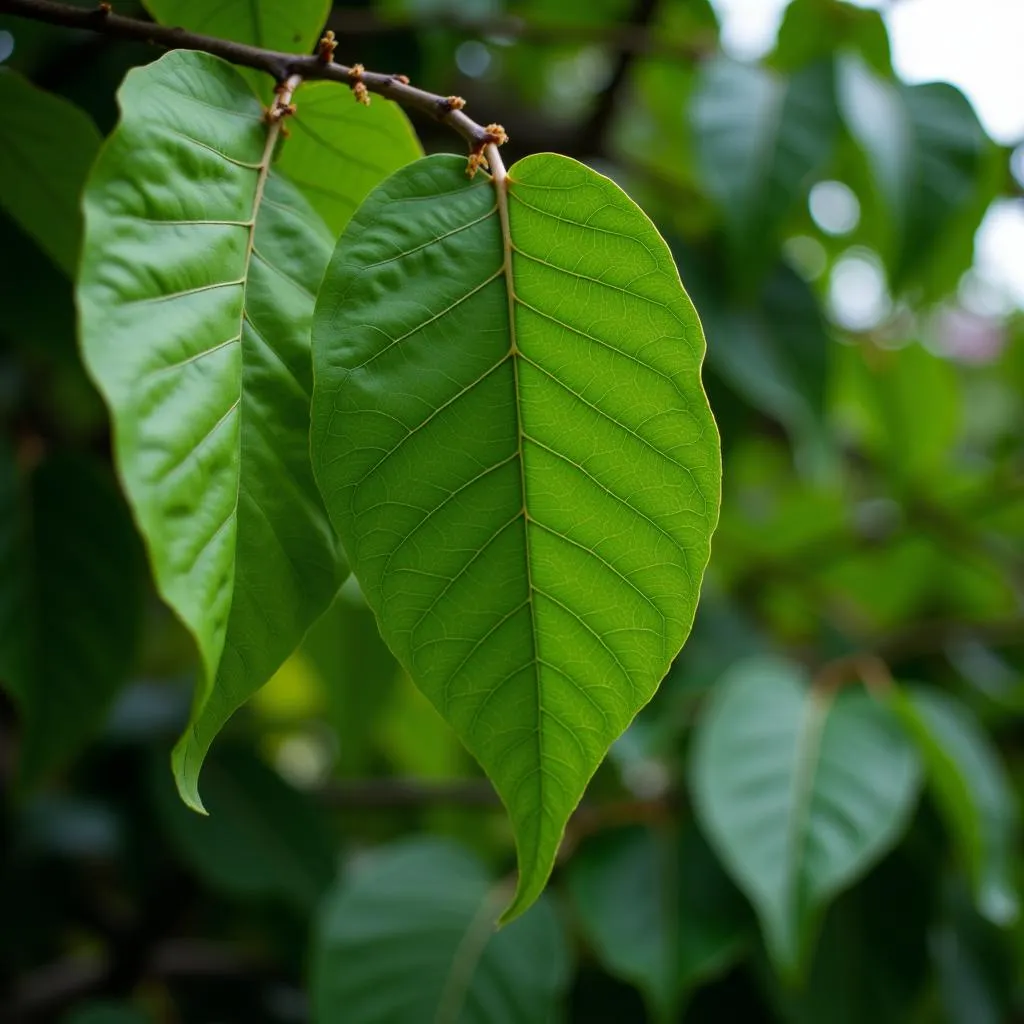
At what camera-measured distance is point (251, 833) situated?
39.5 inches

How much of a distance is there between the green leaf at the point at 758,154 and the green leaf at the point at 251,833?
2.24 feet

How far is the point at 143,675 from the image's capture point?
149 cm

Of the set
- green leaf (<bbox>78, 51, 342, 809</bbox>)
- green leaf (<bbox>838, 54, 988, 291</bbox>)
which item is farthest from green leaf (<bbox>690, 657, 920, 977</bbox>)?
green leaf (<bbox>78, 51, 342, 809</bbox>)

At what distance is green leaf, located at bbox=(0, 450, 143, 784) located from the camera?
0.72 meters

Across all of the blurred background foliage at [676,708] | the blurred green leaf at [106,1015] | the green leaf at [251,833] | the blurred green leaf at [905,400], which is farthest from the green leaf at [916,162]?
the blurred green leaf at [106,1015]

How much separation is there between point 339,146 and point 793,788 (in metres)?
0.59

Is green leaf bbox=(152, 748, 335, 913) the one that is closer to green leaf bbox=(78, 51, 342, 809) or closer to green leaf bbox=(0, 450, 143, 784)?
green leaf bbox=(0, 450, 143, 784)

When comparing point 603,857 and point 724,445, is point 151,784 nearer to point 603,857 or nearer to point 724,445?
point 603,857

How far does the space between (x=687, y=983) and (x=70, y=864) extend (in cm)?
73

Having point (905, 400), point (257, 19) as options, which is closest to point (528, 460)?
point (257, 19)

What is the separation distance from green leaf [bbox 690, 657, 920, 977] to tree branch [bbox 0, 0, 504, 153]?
21.3 inches

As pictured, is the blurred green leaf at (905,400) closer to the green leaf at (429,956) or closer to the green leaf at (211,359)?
the green leaf at (429,956)

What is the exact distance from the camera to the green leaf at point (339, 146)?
1.39 feet

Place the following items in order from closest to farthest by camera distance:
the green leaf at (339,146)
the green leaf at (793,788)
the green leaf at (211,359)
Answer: the green leaf at (211,359) < the green leaf at (339,146) < the green leaf at (793,788)
